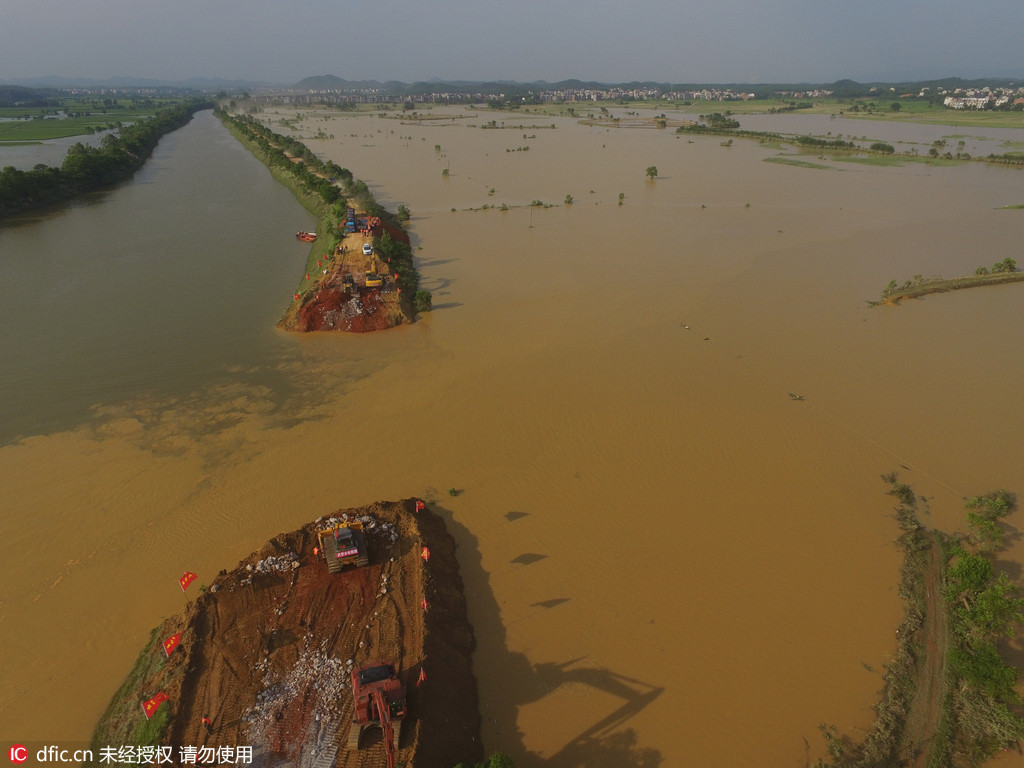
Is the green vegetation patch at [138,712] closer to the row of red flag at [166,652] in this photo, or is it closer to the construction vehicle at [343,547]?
the row of red flag at [166,652]

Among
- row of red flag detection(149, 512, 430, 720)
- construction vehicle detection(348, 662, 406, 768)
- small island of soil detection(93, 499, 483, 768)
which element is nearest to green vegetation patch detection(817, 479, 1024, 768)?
small island of soil detection(93, 499, 483, 768)

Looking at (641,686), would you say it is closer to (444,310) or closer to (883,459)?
(883,459)

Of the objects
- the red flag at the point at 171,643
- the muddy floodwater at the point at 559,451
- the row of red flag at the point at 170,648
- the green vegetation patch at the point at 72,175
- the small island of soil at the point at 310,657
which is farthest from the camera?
the green vegetation patch at the point at 72,175

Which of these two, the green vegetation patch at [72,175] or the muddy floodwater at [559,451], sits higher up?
the green vegetation patch at [72,175]

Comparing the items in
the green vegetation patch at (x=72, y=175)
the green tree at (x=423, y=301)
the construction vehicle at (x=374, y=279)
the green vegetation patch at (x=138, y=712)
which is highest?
the green vegetation patch at (x=72, y=175)

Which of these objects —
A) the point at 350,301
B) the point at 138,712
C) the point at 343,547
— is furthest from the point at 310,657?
the point at 350,301

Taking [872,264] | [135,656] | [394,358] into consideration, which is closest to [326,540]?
[135,656]

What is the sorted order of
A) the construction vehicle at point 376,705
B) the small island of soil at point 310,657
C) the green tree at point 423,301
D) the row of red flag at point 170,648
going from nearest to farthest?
the construction vehicle at point 376,705
the small island of soil at point 310,657
the row of red flag at point 170,648
the green tree at point 423,301

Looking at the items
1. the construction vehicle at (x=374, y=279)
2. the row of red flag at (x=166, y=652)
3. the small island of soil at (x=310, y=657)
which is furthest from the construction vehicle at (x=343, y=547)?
the construction vehicle at (x=374, y=279)

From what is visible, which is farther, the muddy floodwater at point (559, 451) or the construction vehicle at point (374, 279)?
the construction vehicle at point (374, 279)
